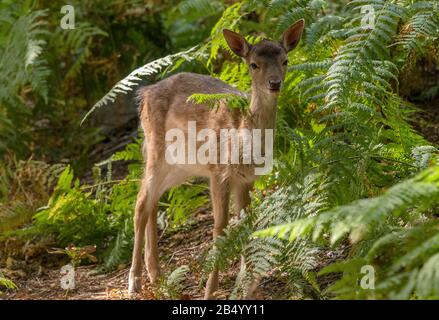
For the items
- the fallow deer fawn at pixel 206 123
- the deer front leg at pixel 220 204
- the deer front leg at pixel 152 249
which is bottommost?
the deer front leg at pixel 152 249

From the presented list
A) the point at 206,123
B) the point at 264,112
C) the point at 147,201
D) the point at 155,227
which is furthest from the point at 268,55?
the point at 155,227

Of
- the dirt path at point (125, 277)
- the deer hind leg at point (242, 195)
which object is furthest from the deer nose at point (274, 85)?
the dirt path at point (125, 277)

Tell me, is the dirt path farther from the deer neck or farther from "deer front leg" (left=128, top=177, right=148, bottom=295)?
the deer neck

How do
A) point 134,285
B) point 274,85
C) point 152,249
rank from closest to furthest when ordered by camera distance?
point 274,85
point 134,285
point 152,249

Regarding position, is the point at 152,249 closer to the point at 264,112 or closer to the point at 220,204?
the point at 220,204

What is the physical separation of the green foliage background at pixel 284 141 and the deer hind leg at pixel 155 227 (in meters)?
0.37

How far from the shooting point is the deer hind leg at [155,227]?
6629mm

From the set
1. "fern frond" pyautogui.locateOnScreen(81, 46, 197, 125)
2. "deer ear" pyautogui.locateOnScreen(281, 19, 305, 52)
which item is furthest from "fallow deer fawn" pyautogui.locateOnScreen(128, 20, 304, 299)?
"fern frond" pyautogui.locateOnScreen(81, 46, 197, 125)

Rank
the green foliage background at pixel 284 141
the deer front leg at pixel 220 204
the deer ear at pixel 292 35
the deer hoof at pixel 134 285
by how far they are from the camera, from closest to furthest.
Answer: the green foliage background at pixel 284 141 < the deer front leg at pixel 220 204 < the deer ear at pixel 292 35 < the deer hoof at pixel 134 285

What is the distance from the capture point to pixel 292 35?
6254mm

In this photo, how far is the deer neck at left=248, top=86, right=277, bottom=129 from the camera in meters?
6.13

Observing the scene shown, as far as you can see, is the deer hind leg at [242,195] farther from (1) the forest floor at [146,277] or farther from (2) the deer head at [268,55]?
(2) the deer head at [268,55]

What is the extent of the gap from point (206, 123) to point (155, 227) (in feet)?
3.14
